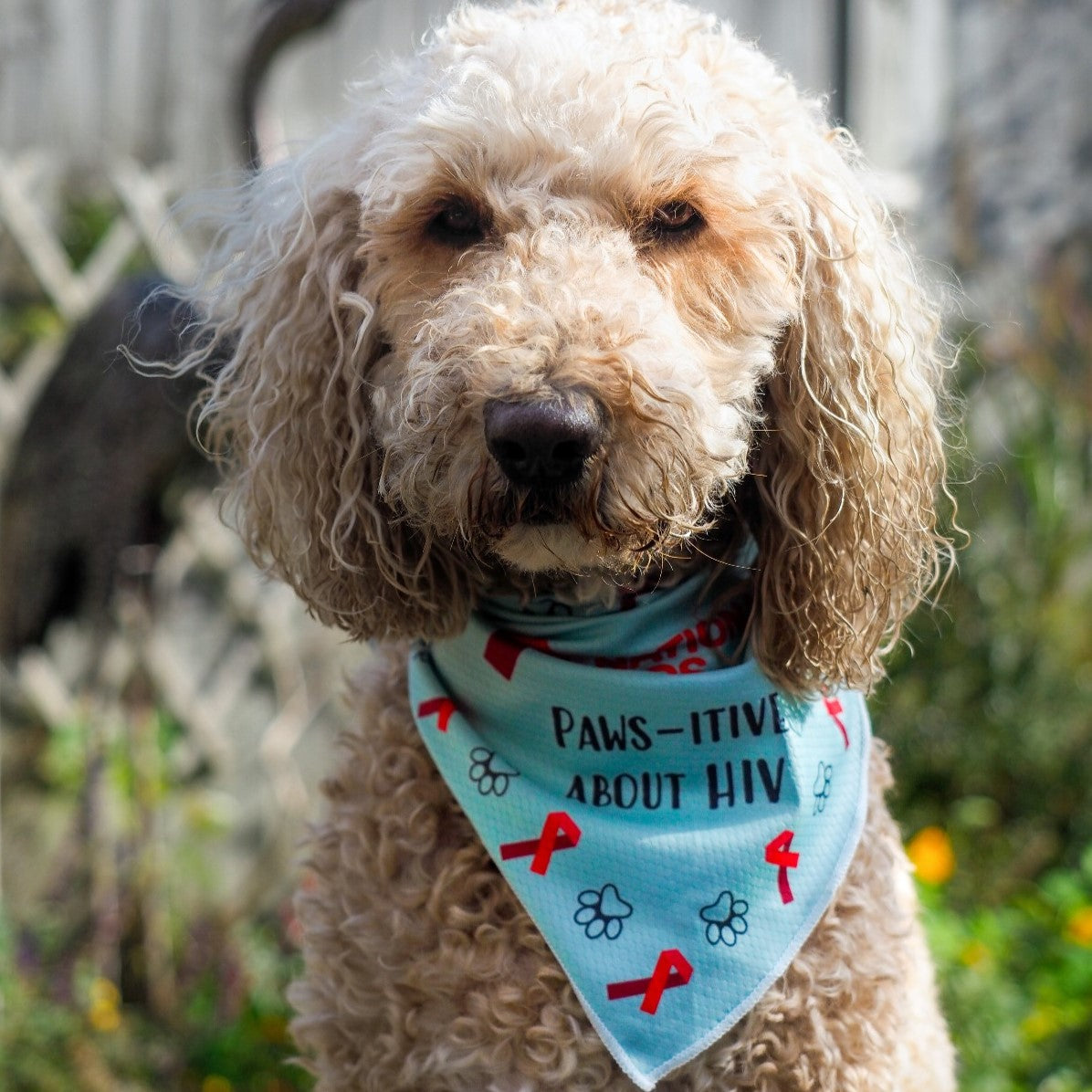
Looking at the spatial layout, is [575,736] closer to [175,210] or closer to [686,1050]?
[686,1050]

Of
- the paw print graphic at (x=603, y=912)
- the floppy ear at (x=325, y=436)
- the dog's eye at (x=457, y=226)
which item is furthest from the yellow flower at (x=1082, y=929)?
the dog's eye at (x=457, y=226)

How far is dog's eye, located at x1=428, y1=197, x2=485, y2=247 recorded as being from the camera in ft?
4.62

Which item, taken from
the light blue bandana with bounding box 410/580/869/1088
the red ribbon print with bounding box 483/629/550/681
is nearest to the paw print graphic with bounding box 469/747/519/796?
the light blue bandana with bounding box 410/580/869/1088

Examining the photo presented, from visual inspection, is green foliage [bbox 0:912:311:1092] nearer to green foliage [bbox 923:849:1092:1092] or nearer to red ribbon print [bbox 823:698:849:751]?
green foliage [bbox 923:849:1092:1092]

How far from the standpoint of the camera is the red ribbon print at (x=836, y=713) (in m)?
1.61

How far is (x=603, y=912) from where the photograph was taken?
1.48 meters

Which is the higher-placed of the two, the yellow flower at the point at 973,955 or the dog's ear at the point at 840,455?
the dog's ear at the point at 840,455

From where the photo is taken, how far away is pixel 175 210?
70.3 inches

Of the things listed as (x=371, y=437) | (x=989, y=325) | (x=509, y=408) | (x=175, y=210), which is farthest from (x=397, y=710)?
(x=989, y=325)

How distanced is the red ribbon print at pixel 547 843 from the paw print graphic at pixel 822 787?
0.31 meters

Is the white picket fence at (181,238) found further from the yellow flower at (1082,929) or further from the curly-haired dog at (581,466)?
the yellow flower at (1082,929)

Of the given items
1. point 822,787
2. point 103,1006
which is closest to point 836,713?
point 822,787

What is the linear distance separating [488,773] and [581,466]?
50 centimetres

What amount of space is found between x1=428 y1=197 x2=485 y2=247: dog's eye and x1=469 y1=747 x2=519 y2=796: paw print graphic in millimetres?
639
